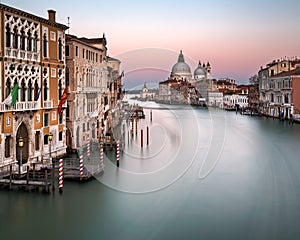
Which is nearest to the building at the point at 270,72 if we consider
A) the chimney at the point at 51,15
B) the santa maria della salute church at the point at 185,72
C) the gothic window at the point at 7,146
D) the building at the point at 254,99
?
the building at the point at 254,99

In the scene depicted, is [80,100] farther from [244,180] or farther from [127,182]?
[244,180]

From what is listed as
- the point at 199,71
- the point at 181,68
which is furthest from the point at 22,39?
the point at 181,68

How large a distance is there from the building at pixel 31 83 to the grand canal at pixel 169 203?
159 centimetres

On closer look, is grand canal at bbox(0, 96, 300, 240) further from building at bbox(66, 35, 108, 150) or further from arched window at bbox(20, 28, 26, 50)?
arched window at bbox(20, 28, 26, 50)

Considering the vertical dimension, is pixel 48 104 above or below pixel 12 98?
below

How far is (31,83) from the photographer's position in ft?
32.8

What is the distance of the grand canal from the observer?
6.54m

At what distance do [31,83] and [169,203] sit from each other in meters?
4.54

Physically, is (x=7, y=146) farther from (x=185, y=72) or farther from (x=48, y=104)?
(x=185, y=72)

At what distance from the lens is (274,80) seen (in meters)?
30.0

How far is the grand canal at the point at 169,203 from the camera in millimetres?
6539

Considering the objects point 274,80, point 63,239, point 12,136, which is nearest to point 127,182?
point 12,136

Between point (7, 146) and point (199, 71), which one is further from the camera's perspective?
point (199, 71)

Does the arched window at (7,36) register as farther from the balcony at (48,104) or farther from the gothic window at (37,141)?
the gothic window at (37,141)
